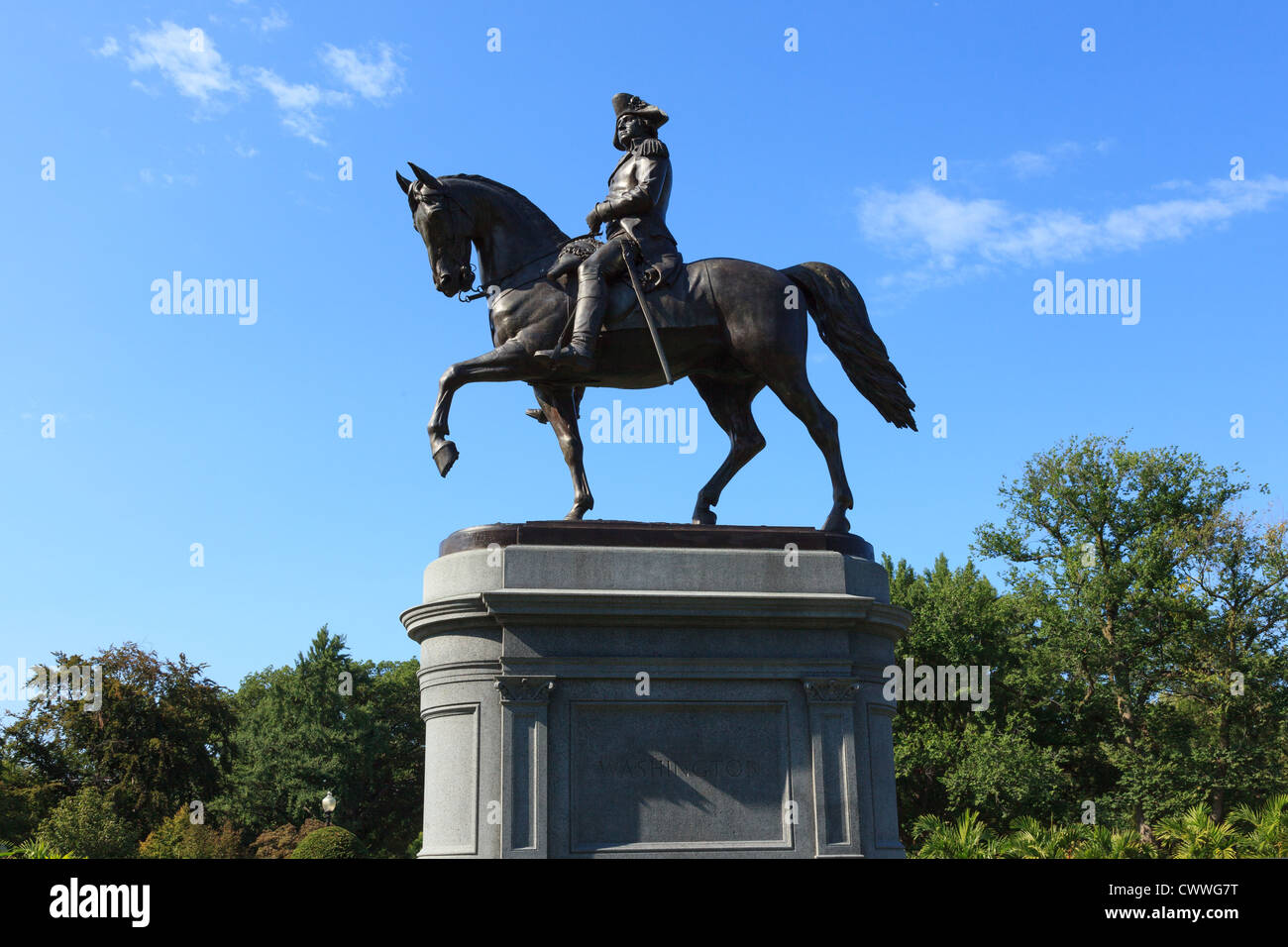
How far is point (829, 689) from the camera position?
11.4 metres

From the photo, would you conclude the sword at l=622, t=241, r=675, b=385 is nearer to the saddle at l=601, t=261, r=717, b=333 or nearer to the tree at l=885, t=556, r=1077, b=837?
the saddle at l=601, t=261, r=717, b=333

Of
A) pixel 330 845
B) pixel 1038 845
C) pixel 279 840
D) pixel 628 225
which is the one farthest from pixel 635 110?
pixel 279 840

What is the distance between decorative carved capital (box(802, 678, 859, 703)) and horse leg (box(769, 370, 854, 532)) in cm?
182

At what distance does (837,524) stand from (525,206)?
475cm

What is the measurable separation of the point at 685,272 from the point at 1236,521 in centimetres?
3516

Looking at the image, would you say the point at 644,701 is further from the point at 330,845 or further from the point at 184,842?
the point at 184,842

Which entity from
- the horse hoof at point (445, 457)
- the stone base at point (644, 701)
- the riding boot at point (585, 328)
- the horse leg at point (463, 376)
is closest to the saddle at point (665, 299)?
the riding boot at point (585, 328)

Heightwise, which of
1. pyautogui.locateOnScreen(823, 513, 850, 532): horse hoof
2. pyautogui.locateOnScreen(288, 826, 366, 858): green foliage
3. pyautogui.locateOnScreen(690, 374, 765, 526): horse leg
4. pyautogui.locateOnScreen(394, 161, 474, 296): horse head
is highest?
pyautogui.locateOnScreen(394, 161, 474, 296): horse head

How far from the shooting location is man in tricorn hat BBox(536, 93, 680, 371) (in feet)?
40.1

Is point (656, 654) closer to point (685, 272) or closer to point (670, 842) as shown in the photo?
point (670, 842)

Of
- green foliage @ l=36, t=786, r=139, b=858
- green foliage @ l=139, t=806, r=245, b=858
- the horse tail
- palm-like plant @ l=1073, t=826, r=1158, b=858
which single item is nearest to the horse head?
the horse tail

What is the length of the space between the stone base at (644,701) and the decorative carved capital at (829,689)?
0.02 meters
